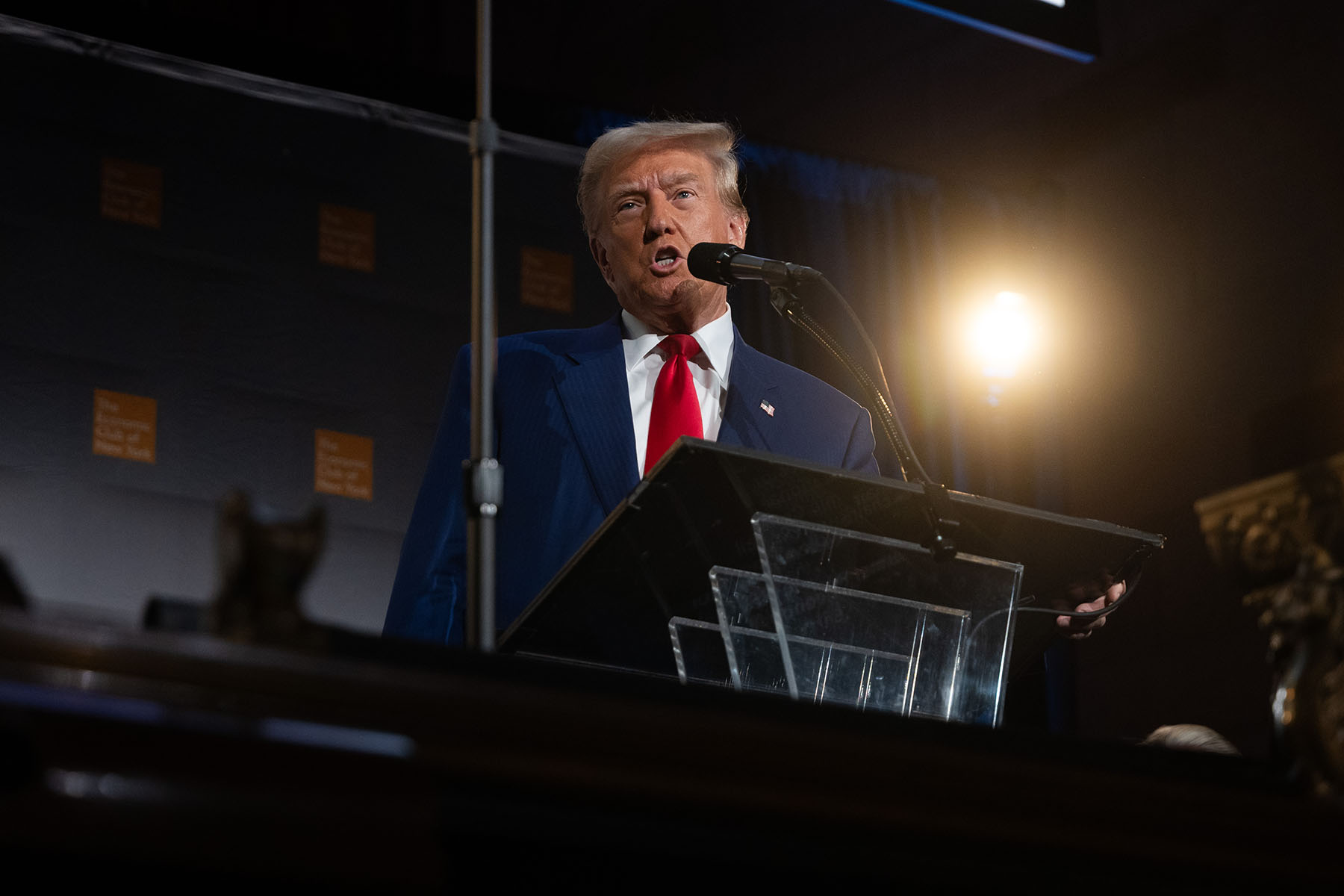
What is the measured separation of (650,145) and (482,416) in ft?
4.26

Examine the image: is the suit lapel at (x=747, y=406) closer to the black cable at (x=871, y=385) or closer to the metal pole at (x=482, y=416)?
the black cable at (x=871, y=385)

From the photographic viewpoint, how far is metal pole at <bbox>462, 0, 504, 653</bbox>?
130cm

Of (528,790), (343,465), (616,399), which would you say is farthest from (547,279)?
(528,790)

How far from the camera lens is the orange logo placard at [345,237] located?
399 centimetres

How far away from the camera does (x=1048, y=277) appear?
4684 millimetres

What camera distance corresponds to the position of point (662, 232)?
2494 millimetres

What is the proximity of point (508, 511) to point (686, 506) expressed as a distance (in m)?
0.76

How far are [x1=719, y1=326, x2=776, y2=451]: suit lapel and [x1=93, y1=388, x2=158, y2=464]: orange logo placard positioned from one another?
1.87 meters

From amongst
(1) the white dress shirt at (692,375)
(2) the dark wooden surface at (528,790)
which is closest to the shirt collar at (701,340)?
(1) the white dress shirt at (692,375)

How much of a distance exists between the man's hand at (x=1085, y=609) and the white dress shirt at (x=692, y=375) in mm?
711

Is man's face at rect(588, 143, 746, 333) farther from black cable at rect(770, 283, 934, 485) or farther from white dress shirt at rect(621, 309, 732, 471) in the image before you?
black cable at rect(770, 283, 934, 485)

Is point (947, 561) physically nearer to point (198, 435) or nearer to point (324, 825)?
point (324, 825)

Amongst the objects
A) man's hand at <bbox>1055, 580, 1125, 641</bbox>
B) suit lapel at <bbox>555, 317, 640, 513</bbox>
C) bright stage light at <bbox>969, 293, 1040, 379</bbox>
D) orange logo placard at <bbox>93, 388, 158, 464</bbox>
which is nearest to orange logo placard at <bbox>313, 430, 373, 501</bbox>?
orange logo placard at <bbox>93, 388, 158, 464</bbox>

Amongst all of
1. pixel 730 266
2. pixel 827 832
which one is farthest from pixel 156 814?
pixel 730 266
